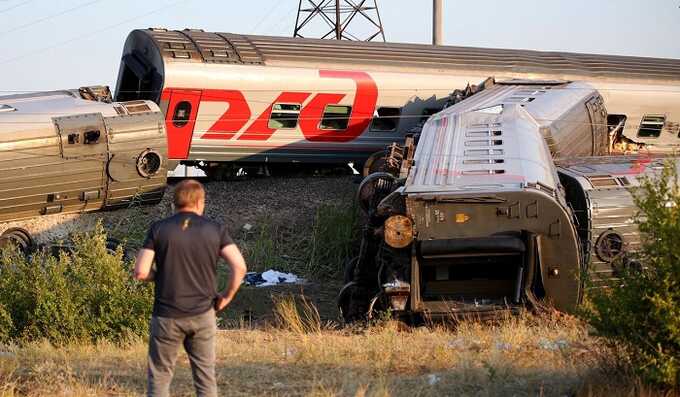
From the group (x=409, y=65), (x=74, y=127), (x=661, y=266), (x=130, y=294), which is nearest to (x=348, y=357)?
(x=661, y=266)

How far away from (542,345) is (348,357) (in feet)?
6.00

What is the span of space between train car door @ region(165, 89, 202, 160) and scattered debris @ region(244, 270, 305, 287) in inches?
144

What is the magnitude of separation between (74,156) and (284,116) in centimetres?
478

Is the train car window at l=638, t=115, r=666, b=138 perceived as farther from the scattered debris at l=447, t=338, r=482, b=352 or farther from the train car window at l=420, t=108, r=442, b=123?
the scattered debris at l=447, t=338, r=482, b=352

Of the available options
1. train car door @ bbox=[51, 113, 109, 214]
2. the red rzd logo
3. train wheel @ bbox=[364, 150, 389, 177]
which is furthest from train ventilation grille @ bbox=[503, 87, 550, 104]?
train car door @ bbox=[51, 113, 109, 214]

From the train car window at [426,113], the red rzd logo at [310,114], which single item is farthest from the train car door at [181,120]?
the train car window at [426,113]

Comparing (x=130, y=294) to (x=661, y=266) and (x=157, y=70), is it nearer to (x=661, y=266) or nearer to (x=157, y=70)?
(x=661, y=266)

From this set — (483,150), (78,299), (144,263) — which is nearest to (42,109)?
(78,299)

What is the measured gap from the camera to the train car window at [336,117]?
2141 cm

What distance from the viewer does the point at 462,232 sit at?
478 inches

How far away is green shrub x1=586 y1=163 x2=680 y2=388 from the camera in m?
7.31

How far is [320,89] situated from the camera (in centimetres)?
2112

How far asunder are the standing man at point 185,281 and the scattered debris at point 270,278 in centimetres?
1051

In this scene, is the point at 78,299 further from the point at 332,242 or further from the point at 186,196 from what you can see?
the point at 332,242
